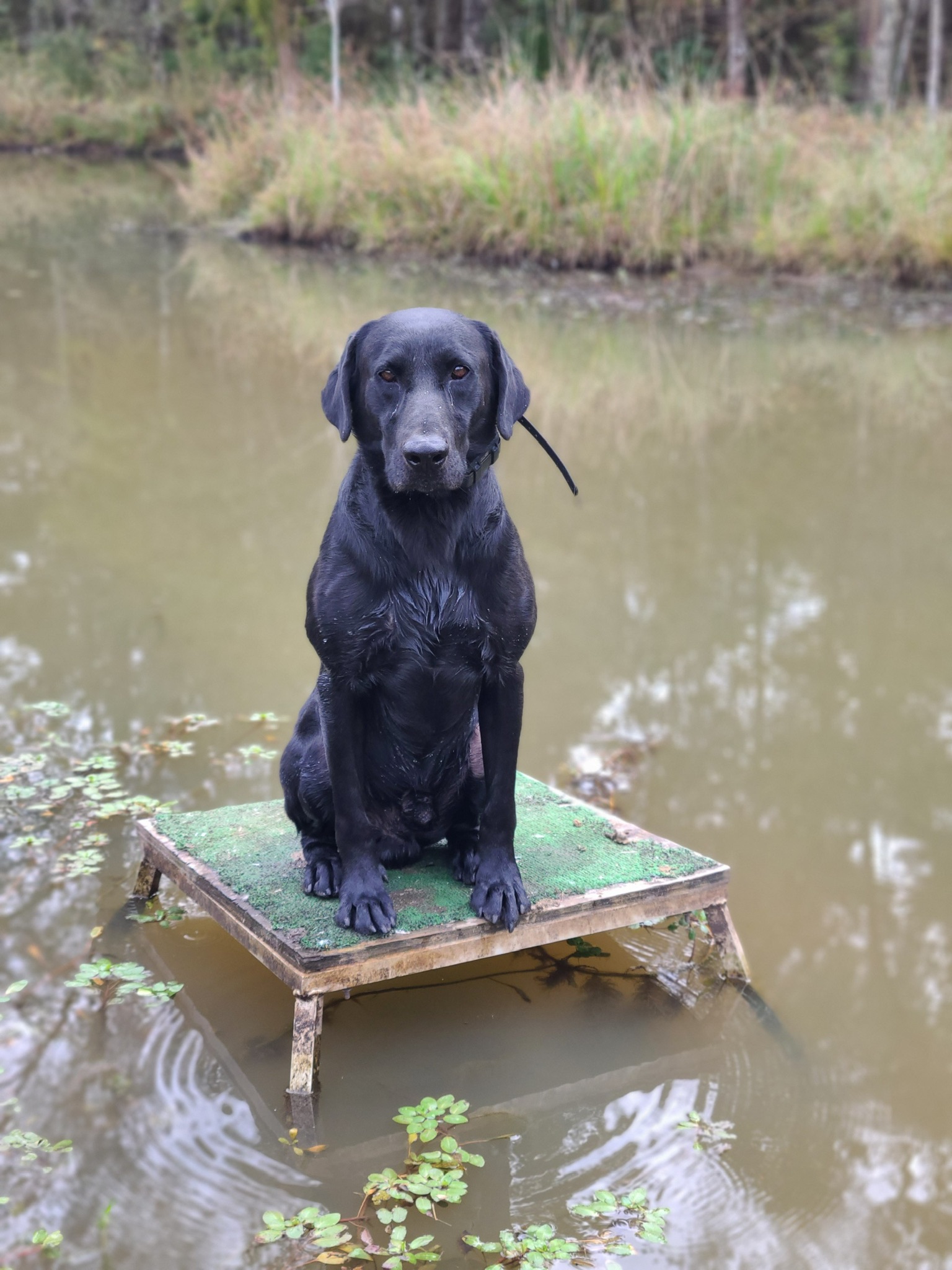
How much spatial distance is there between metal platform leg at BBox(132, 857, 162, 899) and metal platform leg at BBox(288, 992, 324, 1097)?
919mm

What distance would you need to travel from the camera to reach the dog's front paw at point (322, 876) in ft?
9.40

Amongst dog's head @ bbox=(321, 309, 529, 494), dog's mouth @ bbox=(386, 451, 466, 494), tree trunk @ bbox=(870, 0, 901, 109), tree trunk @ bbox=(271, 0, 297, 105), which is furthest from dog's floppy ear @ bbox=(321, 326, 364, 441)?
tree trunk @ bbox=(271, 0, 297, 105)

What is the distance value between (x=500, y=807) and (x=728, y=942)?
0.81 meters

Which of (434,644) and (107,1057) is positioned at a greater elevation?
(434,644)

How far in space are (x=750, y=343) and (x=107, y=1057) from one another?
30.3ft

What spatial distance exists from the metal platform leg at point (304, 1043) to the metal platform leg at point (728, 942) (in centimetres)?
110

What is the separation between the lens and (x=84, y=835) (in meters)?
3.76

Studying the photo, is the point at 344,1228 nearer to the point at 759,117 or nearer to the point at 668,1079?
the point at 668,1079

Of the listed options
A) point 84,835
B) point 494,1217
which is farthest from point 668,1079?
point 84,835

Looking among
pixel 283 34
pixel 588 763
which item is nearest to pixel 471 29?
pixel 283 34

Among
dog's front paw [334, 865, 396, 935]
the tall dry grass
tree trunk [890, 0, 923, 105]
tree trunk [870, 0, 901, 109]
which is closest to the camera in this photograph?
dog's front paw [334, 865, 396, 935]

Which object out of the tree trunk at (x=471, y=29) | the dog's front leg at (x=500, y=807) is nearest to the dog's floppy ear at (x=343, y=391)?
the dog's front leg at (x=500, y=807)

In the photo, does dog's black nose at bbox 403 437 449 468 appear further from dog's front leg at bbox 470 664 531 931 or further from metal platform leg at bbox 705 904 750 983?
metal platform leg at bbox 705 904 750 983

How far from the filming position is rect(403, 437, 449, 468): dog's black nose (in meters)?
2.28
